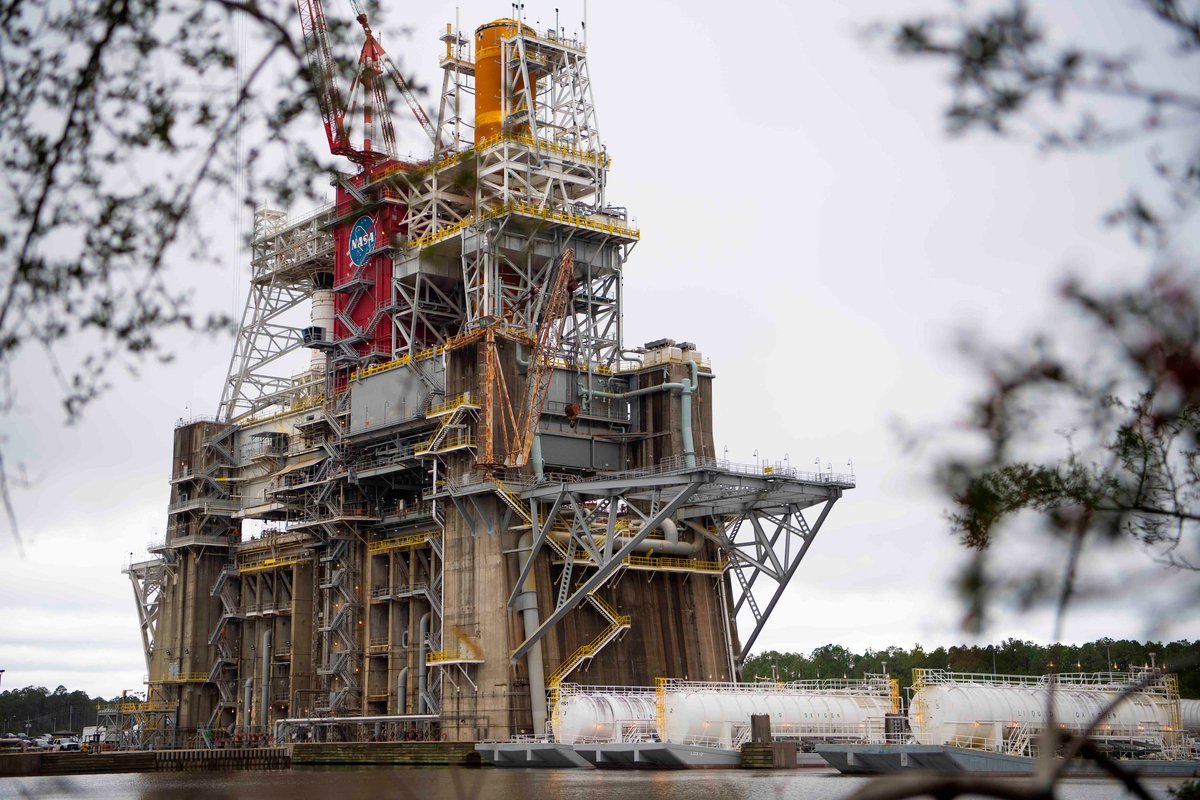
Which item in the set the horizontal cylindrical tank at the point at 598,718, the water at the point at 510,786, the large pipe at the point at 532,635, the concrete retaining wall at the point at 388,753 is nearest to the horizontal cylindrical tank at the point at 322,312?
the concrete retaining wall at the point at 388,753

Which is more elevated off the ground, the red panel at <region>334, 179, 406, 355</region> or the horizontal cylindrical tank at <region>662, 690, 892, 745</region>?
the red panel at <region>334, 179, 406, 355</region>

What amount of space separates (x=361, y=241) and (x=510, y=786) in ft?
160

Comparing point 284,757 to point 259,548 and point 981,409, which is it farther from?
point 981,409

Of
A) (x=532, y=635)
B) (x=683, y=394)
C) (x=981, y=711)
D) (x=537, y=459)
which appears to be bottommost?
(x=981, y=711)

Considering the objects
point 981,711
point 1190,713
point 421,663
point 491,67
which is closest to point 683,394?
point 421,663

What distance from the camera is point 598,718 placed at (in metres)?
72.6

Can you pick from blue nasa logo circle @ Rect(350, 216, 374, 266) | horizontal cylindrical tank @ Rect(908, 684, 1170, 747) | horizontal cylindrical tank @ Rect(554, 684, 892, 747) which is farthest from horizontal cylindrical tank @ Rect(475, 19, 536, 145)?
horizontal cylindrical tank @ Rect(908, 684, 1170, 747)

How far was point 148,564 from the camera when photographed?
396 ft

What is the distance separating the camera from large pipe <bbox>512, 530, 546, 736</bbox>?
7844cm

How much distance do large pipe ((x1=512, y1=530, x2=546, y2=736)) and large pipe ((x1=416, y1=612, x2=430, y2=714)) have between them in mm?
9141

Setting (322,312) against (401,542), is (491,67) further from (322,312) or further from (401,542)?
(401,542)

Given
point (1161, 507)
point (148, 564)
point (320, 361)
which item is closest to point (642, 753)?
point (320, 361)

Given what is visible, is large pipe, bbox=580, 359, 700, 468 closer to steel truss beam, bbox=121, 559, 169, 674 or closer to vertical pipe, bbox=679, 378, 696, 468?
vertical pipe, bbox=679, 378, 696, 468

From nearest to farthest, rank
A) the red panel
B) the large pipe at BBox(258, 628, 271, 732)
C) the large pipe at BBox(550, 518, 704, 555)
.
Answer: the large pipe at BBox(550, 518, 704, 555)
the red panel
the large pipe at BBox(258, 628, 271, 732)
